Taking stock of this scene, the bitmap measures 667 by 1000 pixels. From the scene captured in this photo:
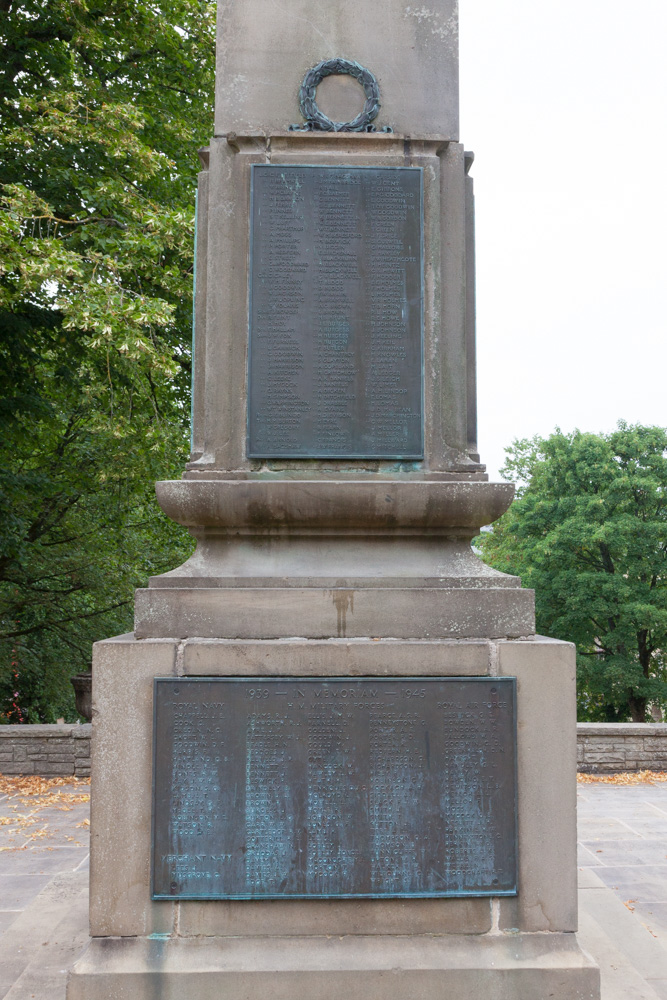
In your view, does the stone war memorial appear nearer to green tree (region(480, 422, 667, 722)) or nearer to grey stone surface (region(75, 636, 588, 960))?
grey stone surface (region(75, 636, 588, 960))

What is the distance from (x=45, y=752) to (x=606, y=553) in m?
19.7

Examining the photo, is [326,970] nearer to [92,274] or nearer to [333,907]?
[333,907]

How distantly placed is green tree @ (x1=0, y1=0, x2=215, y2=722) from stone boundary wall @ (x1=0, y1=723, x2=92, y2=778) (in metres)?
3.47

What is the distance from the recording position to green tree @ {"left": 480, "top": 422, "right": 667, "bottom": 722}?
23438mm

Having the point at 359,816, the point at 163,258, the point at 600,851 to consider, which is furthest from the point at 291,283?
the point at 163,258

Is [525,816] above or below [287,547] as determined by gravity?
below

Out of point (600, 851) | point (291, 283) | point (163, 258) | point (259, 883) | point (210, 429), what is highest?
point (163, 258)

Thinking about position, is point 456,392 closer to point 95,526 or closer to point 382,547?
point 382,547

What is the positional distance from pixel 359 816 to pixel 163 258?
878cm

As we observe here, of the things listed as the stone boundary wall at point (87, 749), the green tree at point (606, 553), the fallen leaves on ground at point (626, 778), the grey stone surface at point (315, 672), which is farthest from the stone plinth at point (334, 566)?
the green tree at point (606, 553)

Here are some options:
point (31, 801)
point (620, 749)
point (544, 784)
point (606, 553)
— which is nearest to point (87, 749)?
point (31, 801)

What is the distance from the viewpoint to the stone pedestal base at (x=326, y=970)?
10.5 feet

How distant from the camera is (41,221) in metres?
10.1

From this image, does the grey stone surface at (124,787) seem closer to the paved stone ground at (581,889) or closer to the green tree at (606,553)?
the paved stone ground at (581,889)
